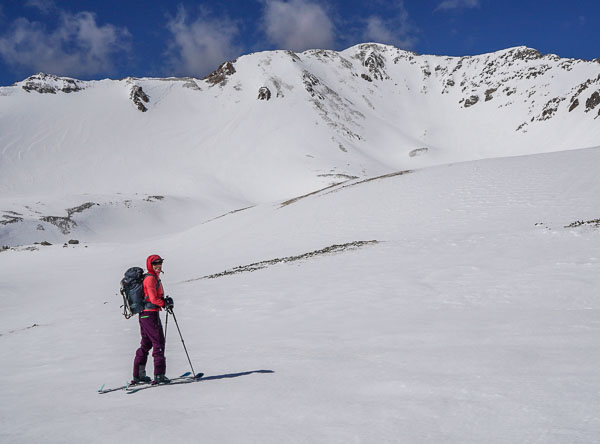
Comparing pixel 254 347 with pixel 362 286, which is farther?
pixel 362 286

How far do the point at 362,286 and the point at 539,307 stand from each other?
527 centimetres

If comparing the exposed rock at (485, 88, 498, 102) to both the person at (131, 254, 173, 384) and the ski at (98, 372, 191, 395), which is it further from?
the ski at (98, 372, 191, 395)

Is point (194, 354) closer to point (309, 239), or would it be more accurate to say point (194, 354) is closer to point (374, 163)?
point (309, 239)

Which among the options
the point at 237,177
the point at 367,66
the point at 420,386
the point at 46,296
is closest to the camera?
the point at 420,386

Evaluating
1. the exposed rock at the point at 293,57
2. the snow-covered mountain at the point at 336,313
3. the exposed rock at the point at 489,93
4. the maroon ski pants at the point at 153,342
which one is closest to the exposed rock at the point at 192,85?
the exposed rock at the point at 293,57

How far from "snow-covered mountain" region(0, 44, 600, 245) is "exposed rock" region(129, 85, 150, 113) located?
1.53ft

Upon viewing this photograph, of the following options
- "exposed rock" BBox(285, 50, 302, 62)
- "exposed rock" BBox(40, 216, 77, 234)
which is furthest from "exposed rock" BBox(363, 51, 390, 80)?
"exposed rock" BBox(40, 216, 77, 234)

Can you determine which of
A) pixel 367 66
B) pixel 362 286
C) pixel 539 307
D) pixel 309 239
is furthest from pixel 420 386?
pixel 367 66

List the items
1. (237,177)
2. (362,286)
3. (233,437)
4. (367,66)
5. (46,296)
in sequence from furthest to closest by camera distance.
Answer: (367,66), (237,177), (46,296), (362,286), (233,437)

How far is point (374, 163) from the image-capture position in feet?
382

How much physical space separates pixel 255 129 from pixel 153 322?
124m

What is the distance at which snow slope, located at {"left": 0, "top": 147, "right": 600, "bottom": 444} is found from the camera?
4.77 meters

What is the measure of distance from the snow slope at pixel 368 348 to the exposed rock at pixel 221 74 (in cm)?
14327

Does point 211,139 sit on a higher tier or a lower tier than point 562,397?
higher
